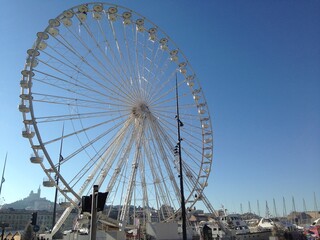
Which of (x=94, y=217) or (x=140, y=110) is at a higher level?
(x=140, y=110)

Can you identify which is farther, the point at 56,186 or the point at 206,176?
the point at 206,176

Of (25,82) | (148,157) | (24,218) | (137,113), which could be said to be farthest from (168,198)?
(24,218)

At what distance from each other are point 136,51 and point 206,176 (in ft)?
55.2

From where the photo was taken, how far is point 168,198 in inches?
1257

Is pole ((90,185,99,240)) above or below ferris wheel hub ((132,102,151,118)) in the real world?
below

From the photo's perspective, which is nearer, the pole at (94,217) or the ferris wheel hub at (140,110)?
the pole at (94,217)

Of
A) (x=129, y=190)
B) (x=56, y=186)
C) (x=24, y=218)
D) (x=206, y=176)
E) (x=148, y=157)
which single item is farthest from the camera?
(x=24, y=218)

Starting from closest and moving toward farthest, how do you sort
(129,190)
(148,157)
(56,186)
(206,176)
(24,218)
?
(56,186)
(129,190)
(148,157)
(206,176)
(24,218)

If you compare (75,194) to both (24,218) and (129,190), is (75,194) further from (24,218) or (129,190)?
(24,218)

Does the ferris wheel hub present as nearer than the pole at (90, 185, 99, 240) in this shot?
No

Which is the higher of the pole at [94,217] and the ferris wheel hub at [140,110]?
the ferris wheel hub at [140,110]

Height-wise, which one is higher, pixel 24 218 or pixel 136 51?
pixel 136 51

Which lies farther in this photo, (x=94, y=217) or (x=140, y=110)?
(x=140, y=110)

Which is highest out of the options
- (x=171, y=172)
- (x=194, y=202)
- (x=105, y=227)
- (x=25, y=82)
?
(x=25, y=82)
